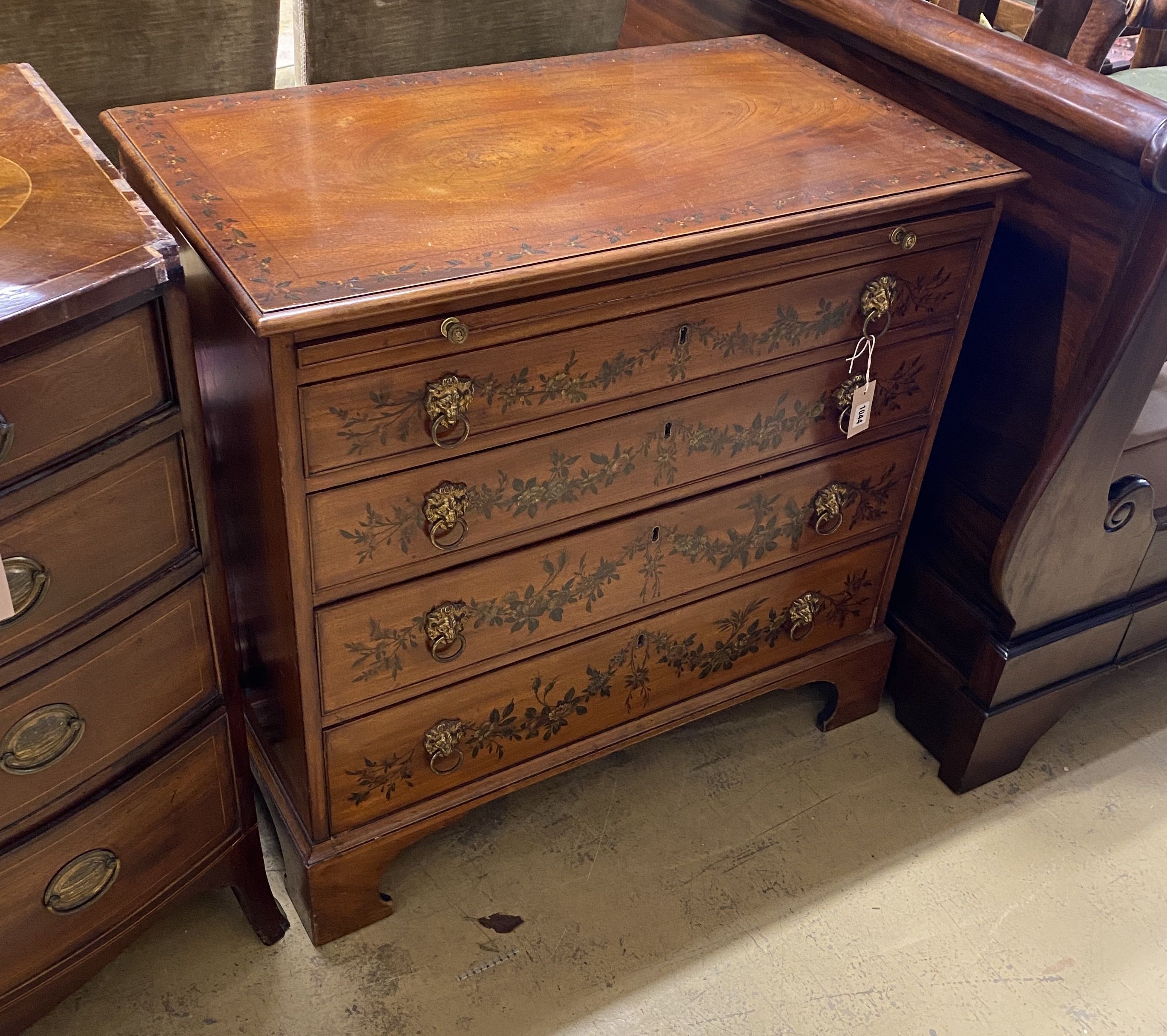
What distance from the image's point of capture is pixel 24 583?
1.00 meters

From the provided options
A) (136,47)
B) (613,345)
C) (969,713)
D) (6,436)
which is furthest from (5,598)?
(969,713)

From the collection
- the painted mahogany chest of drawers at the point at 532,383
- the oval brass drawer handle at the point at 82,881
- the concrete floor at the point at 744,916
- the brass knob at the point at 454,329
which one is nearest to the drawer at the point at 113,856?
the oval brass drawer handle at the point at 82,881

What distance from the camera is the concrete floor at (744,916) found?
1479mm

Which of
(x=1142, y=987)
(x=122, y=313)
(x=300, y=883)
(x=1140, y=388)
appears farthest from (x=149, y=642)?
(x=1142, y=987)

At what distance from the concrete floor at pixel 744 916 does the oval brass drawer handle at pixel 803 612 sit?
24cm

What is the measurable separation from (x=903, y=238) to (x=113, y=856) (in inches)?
44.7

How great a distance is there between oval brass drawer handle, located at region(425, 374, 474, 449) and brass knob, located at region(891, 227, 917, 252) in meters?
0.56

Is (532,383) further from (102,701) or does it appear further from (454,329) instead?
(102,701)

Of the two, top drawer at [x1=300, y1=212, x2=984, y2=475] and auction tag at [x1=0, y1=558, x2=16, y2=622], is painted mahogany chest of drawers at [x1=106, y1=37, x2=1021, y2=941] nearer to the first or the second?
top drawer at [x1=300, y1=212, x2=984, y2=475]

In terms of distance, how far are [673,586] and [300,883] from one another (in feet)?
2.03

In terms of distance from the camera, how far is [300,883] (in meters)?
1.50

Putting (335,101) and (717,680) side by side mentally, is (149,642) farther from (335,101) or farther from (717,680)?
(717,680)

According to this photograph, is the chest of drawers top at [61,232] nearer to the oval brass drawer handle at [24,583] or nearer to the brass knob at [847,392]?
the oval brass drawer handle at [24,583]

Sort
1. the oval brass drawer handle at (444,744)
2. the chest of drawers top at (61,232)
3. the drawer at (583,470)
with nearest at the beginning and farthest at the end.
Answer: the chest of drawers top at (61,232), the drawer at (583,470), the oval brass drawer handle at (444,744)
